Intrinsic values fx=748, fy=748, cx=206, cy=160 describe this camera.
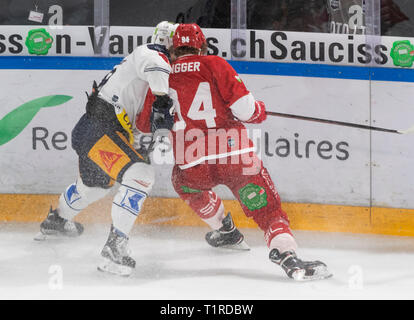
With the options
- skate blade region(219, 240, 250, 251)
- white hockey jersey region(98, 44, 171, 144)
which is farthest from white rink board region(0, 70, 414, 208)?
white hockey jersey region(98, 44, 171, 144)

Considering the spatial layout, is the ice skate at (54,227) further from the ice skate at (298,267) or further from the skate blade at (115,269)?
the ice skate at (298,267)

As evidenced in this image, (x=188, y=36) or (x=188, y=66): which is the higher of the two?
(x=188, y=36)

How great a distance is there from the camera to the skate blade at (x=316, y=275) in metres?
2.94

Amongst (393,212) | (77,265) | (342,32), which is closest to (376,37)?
(342,32)

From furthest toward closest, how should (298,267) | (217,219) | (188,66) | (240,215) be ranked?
(240,215) < (217,219) < (188,66) < (298,267)

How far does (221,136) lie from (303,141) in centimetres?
93

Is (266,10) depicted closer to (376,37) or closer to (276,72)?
(276,72)

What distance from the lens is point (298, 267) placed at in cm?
293

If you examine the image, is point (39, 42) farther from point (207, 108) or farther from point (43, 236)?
point (207, 108)

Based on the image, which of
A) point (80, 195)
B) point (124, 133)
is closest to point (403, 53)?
point (124, 133)

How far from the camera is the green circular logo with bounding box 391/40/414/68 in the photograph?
3812 mm

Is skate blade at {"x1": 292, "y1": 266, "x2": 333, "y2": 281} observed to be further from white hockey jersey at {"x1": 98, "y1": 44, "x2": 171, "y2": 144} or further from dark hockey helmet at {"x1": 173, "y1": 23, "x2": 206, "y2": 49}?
dark hockey helmet at {"x1": 173, "y1": 23, "x2": 206, "y2": 49}

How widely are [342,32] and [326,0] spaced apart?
0.20m

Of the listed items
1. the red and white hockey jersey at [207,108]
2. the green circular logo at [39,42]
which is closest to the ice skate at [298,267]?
the red and white hockey jersey at [207,108]
